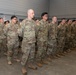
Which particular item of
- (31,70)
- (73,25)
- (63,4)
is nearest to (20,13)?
(63,4)

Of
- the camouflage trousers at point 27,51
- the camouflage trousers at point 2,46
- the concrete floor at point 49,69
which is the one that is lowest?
the concrete floor at point 49,69

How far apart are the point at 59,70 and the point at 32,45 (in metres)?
1.05


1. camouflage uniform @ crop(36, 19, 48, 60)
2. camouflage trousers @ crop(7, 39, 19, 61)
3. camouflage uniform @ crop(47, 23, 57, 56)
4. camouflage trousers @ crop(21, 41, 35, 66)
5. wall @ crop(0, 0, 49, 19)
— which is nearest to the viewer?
camouflage trousers @ crop(21, 41, 35, 66)

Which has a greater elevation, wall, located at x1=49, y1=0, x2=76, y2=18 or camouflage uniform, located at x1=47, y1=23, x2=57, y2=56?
wall, located at x1=49, y1=0, x2=76, y2=18

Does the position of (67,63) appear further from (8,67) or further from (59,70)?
(8,67)

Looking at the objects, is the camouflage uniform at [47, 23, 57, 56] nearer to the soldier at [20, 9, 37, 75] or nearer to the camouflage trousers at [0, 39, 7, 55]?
the soldier at [20, 9, 37, 75]

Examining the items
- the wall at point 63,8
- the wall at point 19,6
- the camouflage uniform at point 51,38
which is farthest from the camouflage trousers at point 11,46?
the wall at point 63,8

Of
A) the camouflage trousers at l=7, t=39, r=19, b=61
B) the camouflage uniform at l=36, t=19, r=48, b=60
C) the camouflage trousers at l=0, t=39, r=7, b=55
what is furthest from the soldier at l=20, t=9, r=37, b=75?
the camouflage trousers at l=0, t=39, r=7, b=55

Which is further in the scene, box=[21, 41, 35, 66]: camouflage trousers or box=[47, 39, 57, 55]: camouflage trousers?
box=[47, 39, 57, 55]: camouflage trousers

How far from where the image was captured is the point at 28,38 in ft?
12.5

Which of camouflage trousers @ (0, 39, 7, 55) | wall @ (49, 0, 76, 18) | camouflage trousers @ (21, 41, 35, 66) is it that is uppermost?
wall @ (49, 0, 76, 18)

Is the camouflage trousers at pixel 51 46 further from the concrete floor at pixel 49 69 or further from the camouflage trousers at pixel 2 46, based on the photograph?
the camouflage trousers at pixel 2 46

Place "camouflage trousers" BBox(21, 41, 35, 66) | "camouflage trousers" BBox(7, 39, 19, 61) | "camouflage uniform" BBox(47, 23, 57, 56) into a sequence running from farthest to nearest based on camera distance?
1. "camouflage uniform" BBox(47, 23, 57, 56)
2. "camouflage trousers" BBox(7, 39, 19, 61)
3. "camouflage trousers" BBox(21, 41, 35, 66)

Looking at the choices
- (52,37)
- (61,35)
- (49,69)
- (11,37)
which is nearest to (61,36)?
(61,35)
